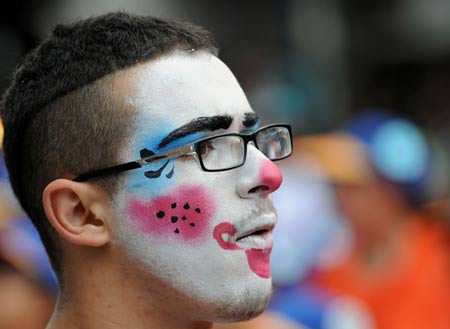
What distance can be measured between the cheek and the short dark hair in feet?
0.42

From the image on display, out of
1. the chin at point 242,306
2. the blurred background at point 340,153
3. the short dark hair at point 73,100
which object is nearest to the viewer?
the chin at point 242,306

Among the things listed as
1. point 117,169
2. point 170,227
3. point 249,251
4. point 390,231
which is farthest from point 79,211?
point 390,231

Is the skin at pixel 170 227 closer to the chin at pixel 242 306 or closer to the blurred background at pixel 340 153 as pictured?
the chin at pixel 242 306

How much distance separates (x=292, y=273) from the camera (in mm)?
6832

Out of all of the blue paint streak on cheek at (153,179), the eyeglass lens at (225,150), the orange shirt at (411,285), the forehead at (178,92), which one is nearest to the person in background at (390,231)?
the orange shirt at (411,285)

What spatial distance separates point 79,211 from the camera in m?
3.21

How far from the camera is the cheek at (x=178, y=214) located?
10.3 feet

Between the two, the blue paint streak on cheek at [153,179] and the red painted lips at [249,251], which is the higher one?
the blue paint streak on cheek at [153,179]

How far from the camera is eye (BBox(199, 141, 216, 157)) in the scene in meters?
3.15

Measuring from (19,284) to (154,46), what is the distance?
9.58 feet

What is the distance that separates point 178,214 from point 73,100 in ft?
1.67

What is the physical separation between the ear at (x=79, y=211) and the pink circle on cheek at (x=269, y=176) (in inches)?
20.0

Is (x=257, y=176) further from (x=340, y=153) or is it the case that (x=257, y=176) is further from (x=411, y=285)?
(x=340, y=153)

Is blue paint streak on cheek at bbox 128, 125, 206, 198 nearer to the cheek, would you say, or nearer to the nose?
the cheek
